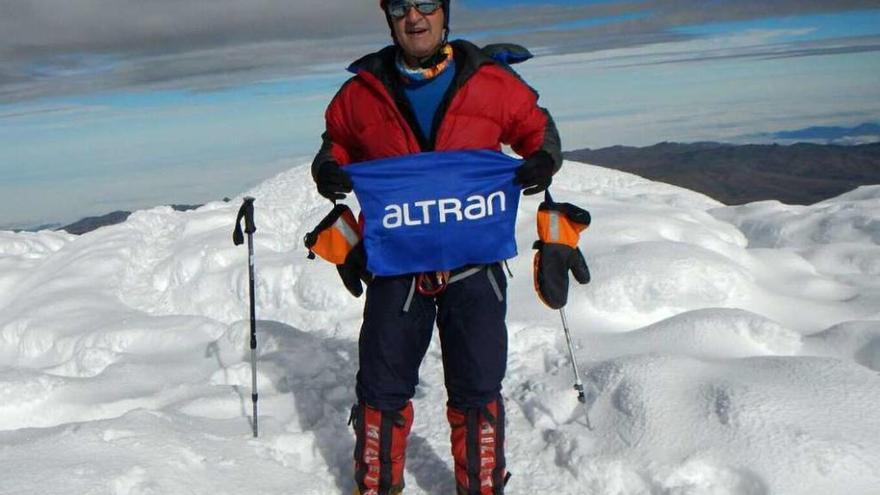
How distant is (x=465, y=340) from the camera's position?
377 centimetres

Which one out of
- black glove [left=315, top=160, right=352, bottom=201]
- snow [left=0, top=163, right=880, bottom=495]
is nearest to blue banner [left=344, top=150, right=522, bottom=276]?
black glove [left=315, top=160, right=352, bottom=201]

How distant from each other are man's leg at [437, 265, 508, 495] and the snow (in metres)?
0.44

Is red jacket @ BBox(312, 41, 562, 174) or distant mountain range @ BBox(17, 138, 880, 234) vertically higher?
red jacket @ BBox(312, 41, 562, 174)

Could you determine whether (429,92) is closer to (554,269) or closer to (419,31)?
(419,31)

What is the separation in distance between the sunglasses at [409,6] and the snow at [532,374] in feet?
8.63

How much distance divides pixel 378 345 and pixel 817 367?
2.76m

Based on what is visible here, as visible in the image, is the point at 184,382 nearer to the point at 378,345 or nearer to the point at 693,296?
the point at 378,345

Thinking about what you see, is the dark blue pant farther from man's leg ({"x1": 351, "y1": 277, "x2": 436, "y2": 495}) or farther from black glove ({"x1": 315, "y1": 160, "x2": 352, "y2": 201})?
black glove ({"x1": 315, "y1": 160, "x2": 352, "y2": 201})

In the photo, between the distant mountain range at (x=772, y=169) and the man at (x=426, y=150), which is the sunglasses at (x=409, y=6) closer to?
the man at (x=426, y=150)

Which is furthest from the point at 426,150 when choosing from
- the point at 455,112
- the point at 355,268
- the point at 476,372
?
the point at 476,372

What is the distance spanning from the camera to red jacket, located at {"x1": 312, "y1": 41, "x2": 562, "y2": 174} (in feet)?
11.9

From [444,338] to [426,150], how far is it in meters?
1.04

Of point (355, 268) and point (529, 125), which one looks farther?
point (355, 268)

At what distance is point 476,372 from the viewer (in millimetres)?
3787
